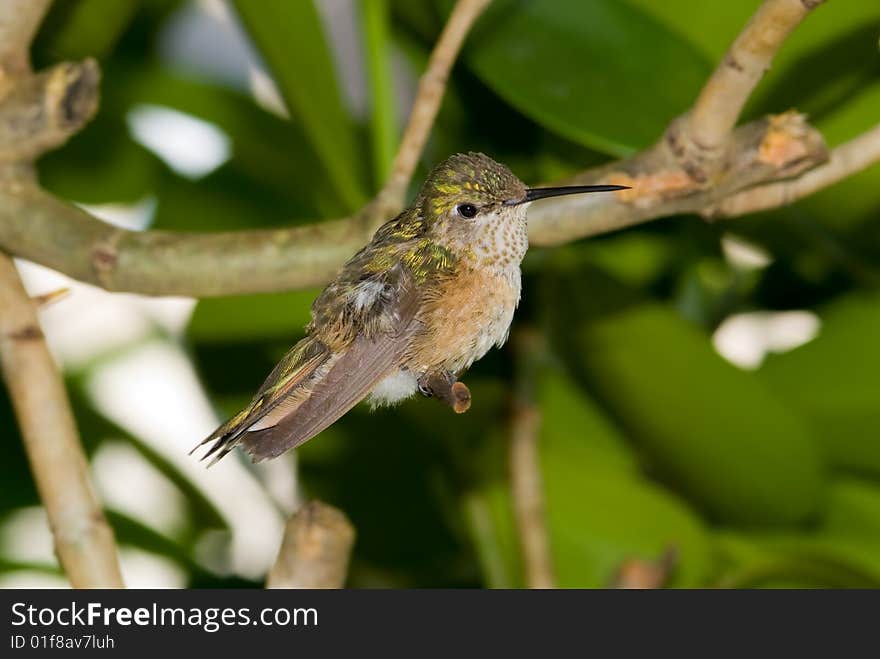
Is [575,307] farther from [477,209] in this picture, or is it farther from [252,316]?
[477,209]

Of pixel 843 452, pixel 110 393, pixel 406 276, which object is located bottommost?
pixel 406 276

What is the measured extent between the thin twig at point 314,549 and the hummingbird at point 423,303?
0.58 feet

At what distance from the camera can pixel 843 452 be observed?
109cm

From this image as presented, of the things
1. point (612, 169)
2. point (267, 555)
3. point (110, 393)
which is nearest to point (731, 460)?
point (612, 169)

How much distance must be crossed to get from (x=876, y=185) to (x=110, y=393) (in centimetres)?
108

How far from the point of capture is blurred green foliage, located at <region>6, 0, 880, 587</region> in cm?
77

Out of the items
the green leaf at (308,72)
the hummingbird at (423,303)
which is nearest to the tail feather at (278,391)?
the hummingbird at (423,303)

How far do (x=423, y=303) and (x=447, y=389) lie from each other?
4 cm

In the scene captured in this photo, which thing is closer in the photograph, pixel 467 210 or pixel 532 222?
pixel 467 210

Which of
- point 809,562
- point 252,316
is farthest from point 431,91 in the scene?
point 809,562

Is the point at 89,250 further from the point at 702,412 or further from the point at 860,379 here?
the point at 860,379

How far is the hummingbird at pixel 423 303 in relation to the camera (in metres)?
0.39

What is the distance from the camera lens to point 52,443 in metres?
0.68

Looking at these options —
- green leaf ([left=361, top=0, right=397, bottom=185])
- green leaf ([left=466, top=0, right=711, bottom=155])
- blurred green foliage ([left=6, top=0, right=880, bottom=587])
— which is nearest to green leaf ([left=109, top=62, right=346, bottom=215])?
blurred green foliage ([left=6, top=0, right=880, bottom=587])
